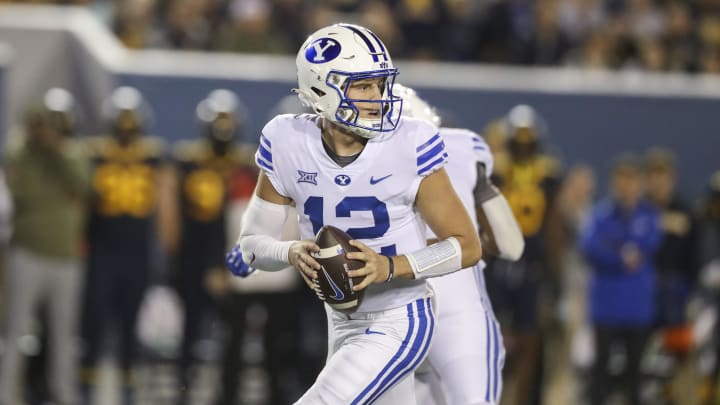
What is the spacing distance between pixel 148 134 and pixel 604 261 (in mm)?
3798

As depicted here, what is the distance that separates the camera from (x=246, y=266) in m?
5.06

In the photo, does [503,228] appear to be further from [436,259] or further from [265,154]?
[265,154]

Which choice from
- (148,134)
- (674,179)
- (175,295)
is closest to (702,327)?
(674,179)

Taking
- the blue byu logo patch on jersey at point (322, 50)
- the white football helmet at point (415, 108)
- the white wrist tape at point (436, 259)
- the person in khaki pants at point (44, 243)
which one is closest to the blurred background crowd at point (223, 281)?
the person in khaki pants at point (44, 243)

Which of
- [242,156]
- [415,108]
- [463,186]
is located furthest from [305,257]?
[242,156]

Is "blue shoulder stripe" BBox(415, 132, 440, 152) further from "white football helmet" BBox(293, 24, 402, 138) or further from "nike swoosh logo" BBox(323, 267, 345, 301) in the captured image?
"nike swoosh logo" BBox(323, 267, 345, 301)

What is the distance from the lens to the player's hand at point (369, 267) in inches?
170

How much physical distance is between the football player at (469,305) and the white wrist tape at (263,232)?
0.70 meters

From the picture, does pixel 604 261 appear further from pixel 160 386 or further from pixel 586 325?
pixel 160 386

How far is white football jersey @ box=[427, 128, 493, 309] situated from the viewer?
17.0 ft

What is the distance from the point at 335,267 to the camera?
432cm

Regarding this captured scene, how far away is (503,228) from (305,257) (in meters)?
1.13

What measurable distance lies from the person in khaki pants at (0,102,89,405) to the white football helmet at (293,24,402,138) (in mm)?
4360

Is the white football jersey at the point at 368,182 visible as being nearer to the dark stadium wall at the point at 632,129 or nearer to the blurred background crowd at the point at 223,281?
the blurred background crowd at the point at 223,281
